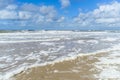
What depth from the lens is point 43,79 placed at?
31.2 feet

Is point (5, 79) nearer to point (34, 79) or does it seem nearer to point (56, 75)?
point (34, 79)

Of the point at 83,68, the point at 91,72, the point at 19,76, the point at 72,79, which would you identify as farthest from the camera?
the point at 83,68

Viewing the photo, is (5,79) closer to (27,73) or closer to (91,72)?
(27,73)

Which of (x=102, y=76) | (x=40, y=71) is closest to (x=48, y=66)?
(x=40, y=71)

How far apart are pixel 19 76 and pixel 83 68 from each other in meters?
3.98

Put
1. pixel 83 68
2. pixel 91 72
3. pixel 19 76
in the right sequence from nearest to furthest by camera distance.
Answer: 1. pixel 19 76
2. pixel 91 72
3. pixel 83 68

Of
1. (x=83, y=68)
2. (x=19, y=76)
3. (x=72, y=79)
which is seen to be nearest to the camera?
(x=72, y=79)

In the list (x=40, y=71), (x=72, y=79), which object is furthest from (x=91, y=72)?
(x=40, y=71)

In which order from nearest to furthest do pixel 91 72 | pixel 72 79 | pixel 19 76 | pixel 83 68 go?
pixel 72 79, pixel 19 76, pixel 91 72, pixel 83 68

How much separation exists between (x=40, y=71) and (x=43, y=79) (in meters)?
1.91

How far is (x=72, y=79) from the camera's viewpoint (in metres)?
9.48

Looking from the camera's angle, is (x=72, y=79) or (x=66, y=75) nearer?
(x=72, y=79)

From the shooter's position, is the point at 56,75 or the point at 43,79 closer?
the point at 43,79

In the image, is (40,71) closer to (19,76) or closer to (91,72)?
(19,76)
